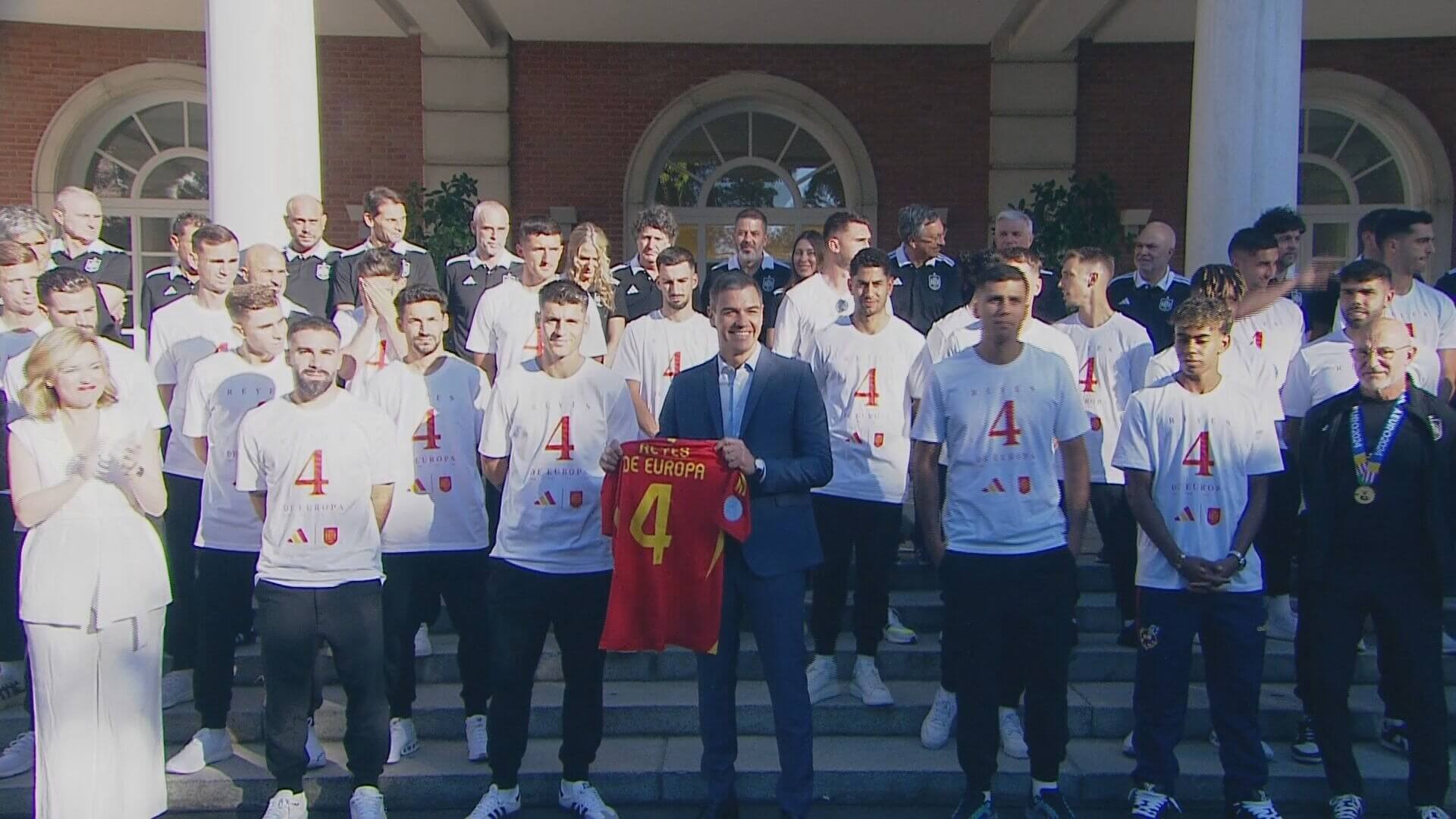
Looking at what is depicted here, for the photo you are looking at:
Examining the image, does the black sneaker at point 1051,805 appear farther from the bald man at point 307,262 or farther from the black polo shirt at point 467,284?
the bald man at point 307,262

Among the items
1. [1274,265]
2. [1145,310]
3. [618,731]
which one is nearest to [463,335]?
[618,731]

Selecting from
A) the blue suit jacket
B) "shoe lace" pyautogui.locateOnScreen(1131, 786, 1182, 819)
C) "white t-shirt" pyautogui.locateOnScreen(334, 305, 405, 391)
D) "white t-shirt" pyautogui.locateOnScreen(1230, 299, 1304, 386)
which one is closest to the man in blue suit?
the blue suit jacket

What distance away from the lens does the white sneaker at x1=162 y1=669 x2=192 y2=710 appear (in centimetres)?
519

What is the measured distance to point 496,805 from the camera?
4426mm

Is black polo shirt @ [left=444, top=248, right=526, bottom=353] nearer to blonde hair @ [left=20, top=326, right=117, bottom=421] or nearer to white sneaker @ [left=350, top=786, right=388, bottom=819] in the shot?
blonde hair @ [left=20, top=326, right=117, bottom=421]

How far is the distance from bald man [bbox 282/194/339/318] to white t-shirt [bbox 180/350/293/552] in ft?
4.45

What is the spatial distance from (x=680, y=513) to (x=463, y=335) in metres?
2.60

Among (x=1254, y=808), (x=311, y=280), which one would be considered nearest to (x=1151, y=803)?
(x=1254, y=808)

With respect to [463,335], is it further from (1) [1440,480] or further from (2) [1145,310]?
(1) [1440,480]

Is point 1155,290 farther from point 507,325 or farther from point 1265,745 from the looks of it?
point 507,325

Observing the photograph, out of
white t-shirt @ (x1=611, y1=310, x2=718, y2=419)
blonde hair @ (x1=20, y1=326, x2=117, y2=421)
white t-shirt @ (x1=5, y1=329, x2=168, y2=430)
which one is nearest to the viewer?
blonde hair @ (x1=20, y1=326, x2=117, y2=421)

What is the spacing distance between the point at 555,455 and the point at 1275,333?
3.51 meters

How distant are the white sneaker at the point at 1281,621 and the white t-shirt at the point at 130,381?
5257 mm

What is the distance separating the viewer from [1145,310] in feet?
20.1
